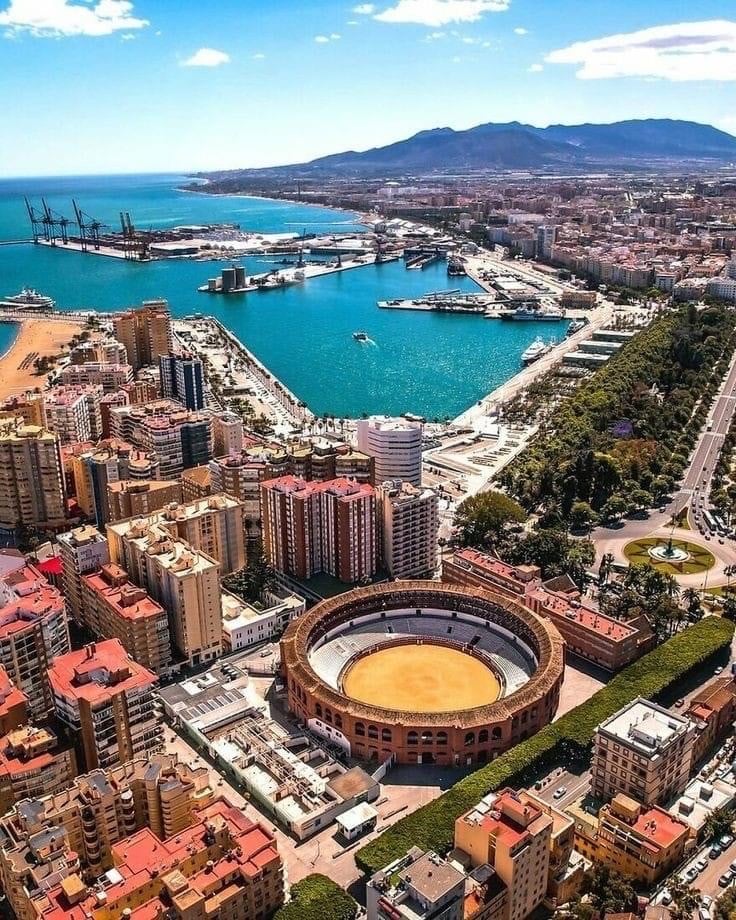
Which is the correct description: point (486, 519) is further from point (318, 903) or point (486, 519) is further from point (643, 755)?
point (318, 903)

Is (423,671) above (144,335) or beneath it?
beneath

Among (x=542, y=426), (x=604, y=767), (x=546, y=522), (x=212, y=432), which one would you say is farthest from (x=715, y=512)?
(x=212, y=432)

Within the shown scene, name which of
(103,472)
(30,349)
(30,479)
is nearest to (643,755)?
(103,472)

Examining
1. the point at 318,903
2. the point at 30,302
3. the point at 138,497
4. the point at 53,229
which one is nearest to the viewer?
the point at 318,903

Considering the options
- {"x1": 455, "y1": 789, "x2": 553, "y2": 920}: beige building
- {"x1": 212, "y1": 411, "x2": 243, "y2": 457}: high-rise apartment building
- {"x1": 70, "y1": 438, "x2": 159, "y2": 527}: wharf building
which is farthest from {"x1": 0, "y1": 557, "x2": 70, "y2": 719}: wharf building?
{"x1": 212, "y1": 411, "x2": 243, "y2": 457}: high-rise apartment building

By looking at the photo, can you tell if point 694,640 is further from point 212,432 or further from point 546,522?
point 212,432

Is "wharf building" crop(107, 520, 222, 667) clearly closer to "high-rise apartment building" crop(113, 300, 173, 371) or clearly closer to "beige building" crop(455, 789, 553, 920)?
"beige building" crop(455, 789, 553, 920)

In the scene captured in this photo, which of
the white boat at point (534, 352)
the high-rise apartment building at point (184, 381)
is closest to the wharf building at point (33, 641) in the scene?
the high-rise apartment building at point (184, 381)

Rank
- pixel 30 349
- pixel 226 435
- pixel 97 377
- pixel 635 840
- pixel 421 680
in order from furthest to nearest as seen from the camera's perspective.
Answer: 1. pixel 30 349
2. pixel 97 377
3. pixel 226 435
4. pixel 421 680
5. pixel 635 840
